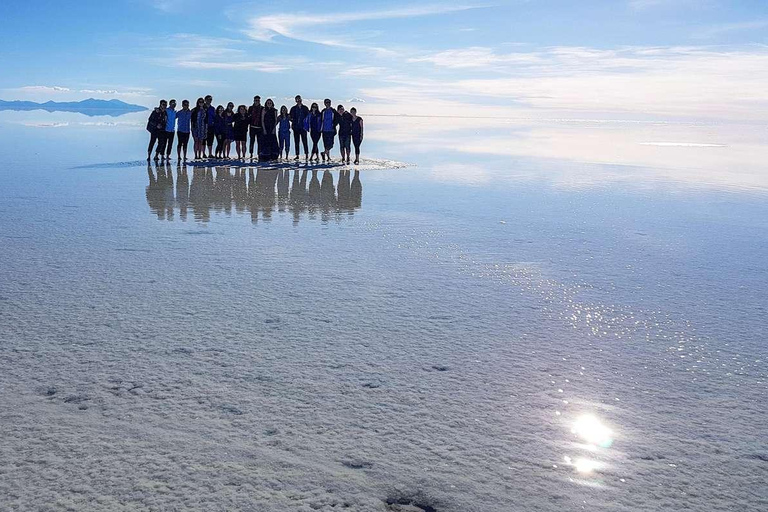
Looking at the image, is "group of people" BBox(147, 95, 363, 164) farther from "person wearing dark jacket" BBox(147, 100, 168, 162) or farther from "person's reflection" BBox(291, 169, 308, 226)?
"person's reflection" BBox(291, 169, 308, 226)

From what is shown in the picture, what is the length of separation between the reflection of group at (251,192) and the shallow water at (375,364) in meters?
0.94

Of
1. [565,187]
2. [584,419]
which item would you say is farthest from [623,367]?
[565,187]

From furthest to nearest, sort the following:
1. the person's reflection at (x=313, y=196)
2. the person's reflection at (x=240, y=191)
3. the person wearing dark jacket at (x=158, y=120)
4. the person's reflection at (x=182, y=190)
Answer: the person wearing dark jacket at (x=158, y=120), the person's reflection at (x=240, y=191), the person's reflection at (x=313, y=196), the person's reflection at (x=182, y=190)

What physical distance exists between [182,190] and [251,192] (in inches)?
52.7

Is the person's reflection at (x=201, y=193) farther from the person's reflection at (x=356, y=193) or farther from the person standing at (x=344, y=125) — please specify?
the person standing at (x=344, y=125)

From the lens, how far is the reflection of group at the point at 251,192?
11.9 m

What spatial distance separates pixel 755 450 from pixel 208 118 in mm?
18237

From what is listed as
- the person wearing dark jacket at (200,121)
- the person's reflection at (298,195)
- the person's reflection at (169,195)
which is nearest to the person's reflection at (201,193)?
the person's reflection at (169,195)

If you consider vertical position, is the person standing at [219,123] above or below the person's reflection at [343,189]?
above

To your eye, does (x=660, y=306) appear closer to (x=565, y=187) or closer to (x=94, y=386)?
(x=94, y=386)

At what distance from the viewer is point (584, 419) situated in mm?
4227

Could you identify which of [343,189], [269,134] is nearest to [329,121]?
[269,134]

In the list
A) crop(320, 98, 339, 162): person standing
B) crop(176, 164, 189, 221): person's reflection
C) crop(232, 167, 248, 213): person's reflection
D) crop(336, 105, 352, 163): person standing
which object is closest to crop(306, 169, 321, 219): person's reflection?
crop(232, 167, 248, 213): person's reflection

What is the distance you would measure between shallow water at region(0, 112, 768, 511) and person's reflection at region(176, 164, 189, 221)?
0.78m
